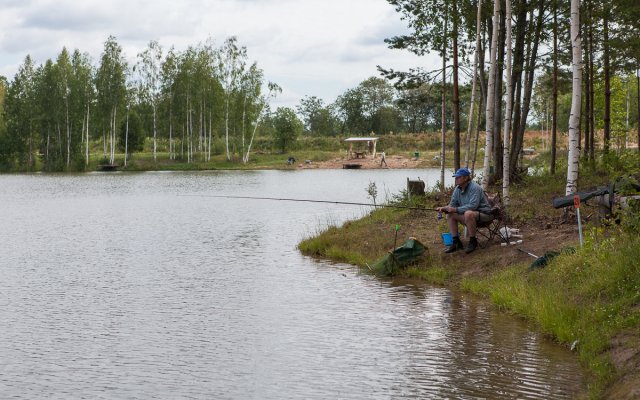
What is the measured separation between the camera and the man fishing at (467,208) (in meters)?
13.1

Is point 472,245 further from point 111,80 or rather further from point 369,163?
point 111,80

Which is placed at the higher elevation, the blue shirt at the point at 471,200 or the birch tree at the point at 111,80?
the birch tree at the point at 111,80

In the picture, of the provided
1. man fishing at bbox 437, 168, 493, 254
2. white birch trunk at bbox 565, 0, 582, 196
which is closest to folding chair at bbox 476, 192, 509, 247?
man fishing at bbox 437, 168, 493, 254

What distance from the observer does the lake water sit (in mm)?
7996

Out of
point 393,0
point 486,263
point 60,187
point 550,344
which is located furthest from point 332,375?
point 60,187

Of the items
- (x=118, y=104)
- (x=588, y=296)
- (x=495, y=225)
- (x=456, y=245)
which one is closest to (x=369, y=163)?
(x=118, y=104)

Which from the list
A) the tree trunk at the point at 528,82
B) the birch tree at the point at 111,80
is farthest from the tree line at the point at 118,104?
the tree trunk at the point at 528,82

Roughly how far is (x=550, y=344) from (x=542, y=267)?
2.12m

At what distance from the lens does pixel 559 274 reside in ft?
33.6

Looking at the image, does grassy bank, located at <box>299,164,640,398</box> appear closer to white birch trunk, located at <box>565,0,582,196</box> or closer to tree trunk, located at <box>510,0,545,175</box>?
white birch trunk, located at <box>565,0,582,196</box>

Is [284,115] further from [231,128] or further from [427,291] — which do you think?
[427,291]

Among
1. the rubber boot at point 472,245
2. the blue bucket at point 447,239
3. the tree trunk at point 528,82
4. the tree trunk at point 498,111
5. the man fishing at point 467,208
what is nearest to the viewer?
the man fishing at point 467,208

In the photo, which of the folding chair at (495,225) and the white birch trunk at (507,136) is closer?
the folding chair at (495,225)

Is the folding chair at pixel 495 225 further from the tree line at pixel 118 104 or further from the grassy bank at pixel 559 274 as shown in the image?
the tree line at pixel 118 104
